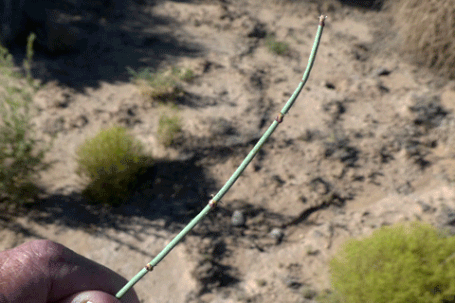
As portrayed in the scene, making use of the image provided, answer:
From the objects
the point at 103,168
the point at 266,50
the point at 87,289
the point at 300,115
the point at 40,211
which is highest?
the point at 266,50

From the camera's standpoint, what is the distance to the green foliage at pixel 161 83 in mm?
4273

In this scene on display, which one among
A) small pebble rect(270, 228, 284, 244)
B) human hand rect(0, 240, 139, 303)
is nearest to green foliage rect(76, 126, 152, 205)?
small pebble rect(270, 228, 284, 244)

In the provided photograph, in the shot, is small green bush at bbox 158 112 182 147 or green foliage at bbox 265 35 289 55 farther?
green foliage at bbox 265 35 289 55

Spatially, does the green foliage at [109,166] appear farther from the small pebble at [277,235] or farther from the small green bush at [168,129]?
the small pebble at [277,235]

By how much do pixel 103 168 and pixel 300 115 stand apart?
6.75 ft

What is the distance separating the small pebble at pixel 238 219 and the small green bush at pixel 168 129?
0.99 meters

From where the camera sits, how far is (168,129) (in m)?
3.77

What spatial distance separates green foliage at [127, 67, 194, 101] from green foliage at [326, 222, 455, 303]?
8.62 feet

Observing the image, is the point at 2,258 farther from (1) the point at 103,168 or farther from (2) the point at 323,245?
(2) the point at 323,245

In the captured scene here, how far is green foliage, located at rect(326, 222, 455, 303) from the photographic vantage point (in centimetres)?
215

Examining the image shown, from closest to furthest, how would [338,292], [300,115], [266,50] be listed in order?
[338,292]
[300,115]
[266,50]

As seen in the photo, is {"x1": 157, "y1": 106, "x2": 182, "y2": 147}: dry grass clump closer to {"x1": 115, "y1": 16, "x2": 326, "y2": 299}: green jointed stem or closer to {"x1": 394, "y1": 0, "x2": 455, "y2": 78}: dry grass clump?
{"x1": 115, "y1": 16, "x2": 326, "y2": 299}: green jointed stem

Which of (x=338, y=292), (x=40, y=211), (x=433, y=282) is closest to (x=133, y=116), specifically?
(x=40, y=211)

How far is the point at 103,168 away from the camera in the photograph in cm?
330
